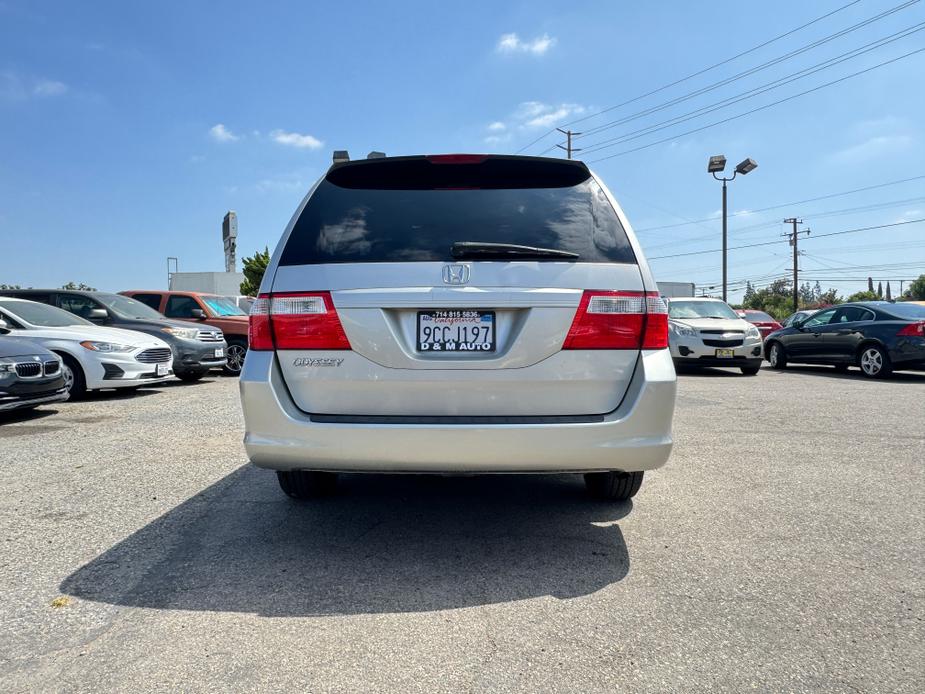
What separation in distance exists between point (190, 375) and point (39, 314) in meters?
2.63

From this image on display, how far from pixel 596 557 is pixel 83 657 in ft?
6.90

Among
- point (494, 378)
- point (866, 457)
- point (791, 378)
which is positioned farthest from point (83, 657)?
point (791, 378)

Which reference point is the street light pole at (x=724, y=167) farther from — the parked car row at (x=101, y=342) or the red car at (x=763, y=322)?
the parked car row at (x=101, y=342)

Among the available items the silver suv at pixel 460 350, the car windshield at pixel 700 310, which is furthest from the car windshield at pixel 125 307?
the car windshield at pixel 700 310

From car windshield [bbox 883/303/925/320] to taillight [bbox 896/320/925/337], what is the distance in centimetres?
21

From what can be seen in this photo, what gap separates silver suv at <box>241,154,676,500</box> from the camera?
115 inches

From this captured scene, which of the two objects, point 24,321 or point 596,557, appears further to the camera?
point 24,321

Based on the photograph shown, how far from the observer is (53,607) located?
8.64 ft

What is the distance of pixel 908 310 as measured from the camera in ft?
38.3

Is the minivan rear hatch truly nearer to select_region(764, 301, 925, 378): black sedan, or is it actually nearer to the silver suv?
the silver suv

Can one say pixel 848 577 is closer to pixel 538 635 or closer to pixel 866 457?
pixel 538 635

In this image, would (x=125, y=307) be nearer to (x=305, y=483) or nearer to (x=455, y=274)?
(x=305, y=483)

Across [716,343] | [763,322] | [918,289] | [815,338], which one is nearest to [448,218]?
[716,343]

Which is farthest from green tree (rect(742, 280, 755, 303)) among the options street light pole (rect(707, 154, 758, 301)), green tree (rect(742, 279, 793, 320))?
street light pole (rect(707, 154, 758, 301))
